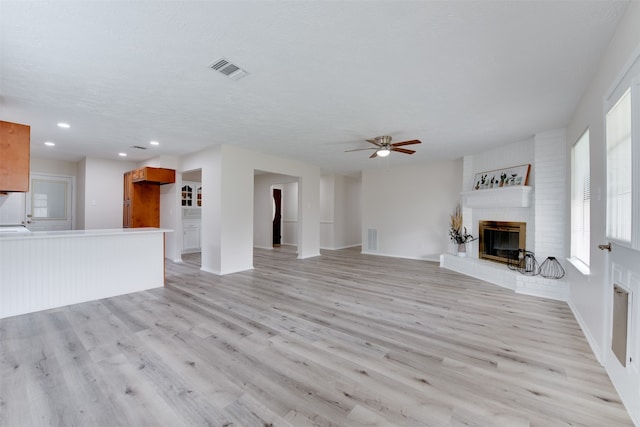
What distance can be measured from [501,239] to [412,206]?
7.71 feet

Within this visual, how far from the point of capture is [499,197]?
16.4 feet

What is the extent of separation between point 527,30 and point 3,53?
416 cm

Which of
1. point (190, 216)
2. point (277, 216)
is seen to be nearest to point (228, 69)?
point (190, 216)

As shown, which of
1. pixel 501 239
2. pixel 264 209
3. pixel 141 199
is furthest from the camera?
pixel 264 209

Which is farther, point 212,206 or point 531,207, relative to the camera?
point 212,206

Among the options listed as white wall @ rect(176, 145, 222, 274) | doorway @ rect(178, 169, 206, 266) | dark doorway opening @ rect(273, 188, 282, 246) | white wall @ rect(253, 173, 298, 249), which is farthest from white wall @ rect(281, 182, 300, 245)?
white wall @ rect(176, 145, 222, 274)

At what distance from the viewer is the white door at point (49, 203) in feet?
20.5

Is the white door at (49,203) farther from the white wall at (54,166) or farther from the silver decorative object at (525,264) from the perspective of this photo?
the silver decorative object at (525,264)

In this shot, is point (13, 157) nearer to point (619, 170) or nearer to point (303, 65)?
point (303, 65)

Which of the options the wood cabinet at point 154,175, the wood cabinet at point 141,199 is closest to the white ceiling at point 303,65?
the wood cabinet at point 154,175

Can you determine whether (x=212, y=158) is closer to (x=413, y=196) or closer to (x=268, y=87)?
(x=268, y=87)

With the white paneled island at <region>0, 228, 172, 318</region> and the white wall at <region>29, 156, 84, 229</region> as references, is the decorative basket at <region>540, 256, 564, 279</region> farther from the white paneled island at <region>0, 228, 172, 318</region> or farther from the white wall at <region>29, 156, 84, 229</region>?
the white wall at <region>29, 156, 84, 229</region>

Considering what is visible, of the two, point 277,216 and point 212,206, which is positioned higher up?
point 212,206

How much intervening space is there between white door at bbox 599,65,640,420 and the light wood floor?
23 cm
